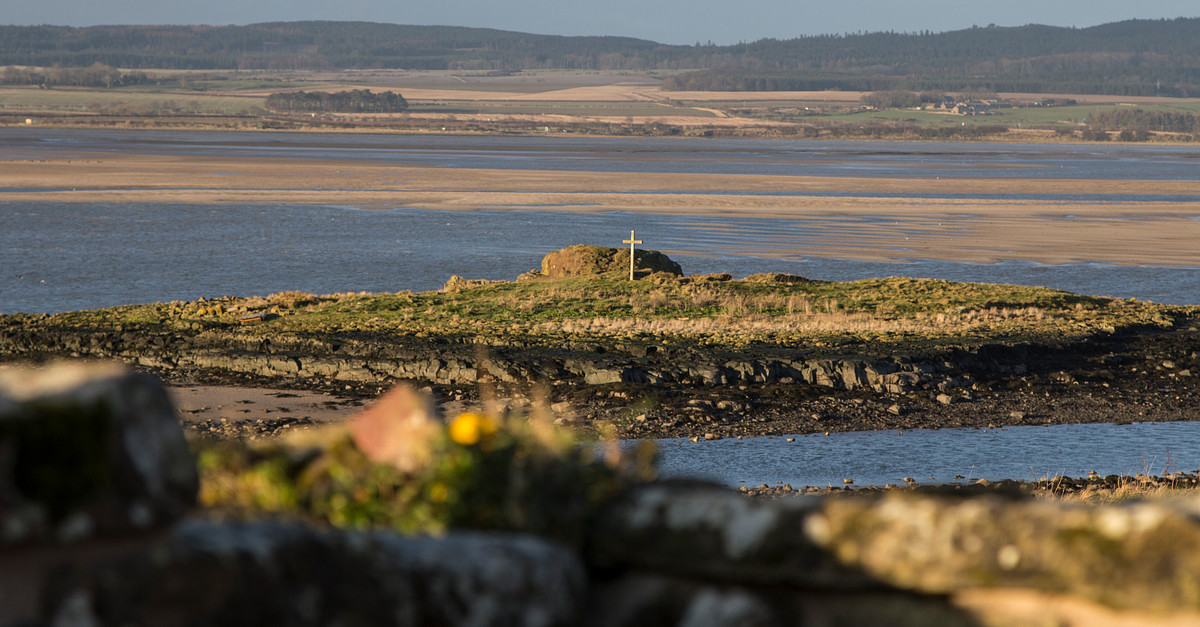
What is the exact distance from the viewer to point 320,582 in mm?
2873

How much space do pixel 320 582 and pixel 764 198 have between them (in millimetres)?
85945

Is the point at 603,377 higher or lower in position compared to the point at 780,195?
higher

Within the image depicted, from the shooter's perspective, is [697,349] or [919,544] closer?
[919,544]

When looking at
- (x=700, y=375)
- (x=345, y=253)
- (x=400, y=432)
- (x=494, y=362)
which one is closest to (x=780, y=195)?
(x=345, y=253)

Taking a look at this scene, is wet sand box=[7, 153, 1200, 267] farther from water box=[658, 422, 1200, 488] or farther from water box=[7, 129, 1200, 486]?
water box=[658, 422, 1200, 488]

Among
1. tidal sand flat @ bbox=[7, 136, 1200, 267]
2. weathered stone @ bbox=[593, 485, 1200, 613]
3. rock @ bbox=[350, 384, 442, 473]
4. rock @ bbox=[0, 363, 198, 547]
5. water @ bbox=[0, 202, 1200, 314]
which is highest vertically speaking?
rock @ bbox=[0, 363, 198, 547]

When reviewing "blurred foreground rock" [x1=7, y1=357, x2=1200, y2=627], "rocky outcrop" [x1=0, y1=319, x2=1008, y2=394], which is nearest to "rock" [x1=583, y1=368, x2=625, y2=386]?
"rocky outcrop" [x1=0, y1=319, x2=1008, y2=394]

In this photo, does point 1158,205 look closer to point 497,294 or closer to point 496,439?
point 497,294

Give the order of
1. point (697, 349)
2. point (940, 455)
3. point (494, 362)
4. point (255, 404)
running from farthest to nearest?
point (697, 349) < point (494, 362) < point (255, 404) < point (940, 455)

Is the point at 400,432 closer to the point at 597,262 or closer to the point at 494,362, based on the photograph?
the point at 494,362

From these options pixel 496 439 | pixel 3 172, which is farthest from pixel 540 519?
pixel 3 172

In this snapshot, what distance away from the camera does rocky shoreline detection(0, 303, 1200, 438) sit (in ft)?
74.1

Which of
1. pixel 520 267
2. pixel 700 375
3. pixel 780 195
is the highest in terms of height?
pixel 700 375

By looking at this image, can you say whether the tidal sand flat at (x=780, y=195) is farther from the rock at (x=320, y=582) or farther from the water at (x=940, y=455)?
the rock at (x=320, y=582)
